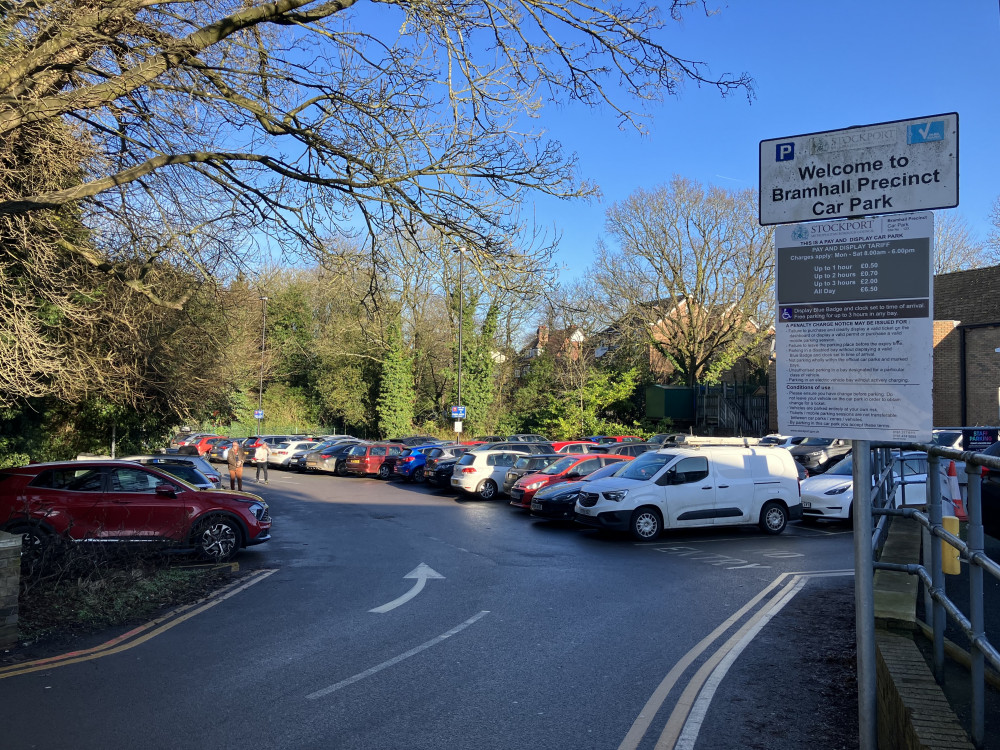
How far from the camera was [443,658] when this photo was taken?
688 cm

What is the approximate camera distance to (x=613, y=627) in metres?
8.03

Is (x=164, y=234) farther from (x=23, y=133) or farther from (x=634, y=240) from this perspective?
(x=634, y=240)

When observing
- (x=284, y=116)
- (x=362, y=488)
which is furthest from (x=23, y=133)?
(x=362, y=488)

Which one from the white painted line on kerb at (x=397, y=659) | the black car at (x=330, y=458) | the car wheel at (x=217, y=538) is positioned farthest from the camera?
the black car at (x=330, y=458)

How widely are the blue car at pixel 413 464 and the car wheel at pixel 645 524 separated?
16.3 meters

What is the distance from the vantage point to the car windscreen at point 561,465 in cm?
1967

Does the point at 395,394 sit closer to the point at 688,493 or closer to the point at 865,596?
the point at 688,493

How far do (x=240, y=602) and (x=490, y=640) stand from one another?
3.60 metres

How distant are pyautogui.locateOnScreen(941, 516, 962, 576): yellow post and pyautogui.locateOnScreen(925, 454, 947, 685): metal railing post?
0.28 metres

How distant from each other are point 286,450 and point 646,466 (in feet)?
89.4

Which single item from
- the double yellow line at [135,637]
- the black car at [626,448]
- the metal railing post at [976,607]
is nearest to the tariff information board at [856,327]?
the metal railing post at [976,607]

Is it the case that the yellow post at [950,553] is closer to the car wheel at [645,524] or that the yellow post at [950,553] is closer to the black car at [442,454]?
the car wheel at [645,524]

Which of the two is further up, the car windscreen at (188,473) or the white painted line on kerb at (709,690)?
the car windscreen at (188,473)

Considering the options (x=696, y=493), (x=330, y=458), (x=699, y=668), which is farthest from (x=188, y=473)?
(x=330, y=458)
